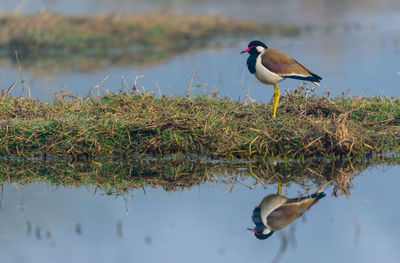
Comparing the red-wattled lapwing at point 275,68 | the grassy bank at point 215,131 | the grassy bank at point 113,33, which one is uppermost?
the grassy bank at point 113,33

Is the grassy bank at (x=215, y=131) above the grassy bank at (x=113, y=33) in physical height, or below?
below

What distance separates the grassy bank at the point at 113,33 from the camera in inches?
753

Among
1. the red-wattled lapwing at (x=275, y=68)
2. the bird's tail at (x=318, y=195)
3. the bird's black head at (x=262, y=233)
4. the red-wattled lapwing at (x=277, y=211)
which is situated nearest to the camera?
the bird's black head at (x=262, y=233)

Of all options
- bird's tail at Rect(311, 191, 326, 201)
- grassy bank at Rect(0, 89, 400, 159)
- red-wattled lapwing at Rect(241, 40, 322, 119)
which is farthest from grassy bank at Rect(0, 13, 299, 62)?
bird's tail at Rect(311, 191, 326, 201)

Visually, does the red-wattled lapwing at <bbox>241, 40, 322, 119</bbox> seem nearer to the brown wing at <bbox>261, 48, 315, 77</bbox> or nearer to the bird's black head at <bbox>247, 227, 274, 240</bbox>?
the brown wing at <bbox>261, 48, 315, 77</bbox>

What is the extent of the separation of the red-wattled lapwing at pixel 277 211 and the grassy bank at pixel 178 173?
0.41 metres

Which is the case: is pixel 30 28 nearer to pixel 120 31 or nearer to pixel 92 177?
pixel 120 31

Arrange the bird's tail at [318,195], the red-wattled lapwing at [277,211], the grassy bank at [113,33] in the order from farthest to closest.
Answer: the grassy bank at [113,33] → the bird's tail at [318,195] → the red-wattled lapwing at [277,211]

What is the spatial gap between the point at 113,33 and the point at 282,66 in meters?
13.0

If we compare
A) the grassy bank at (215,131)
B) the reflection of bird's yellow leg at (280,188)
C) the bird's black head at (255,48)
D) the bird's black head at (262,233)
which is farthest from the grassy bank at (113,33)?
the bird's black head at (262,233)

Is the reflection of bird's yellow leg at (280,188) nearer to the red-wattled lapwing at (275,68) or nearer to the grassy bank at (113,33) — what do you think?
the red-wattled lapwing at (275,68)

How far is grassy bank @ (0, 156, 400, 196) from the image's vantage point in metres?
6.88

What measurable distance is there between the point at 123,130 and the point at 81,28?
13080 mm

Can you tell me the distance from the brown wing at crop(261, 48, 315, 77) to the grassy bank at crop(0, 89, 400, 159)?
482mm
